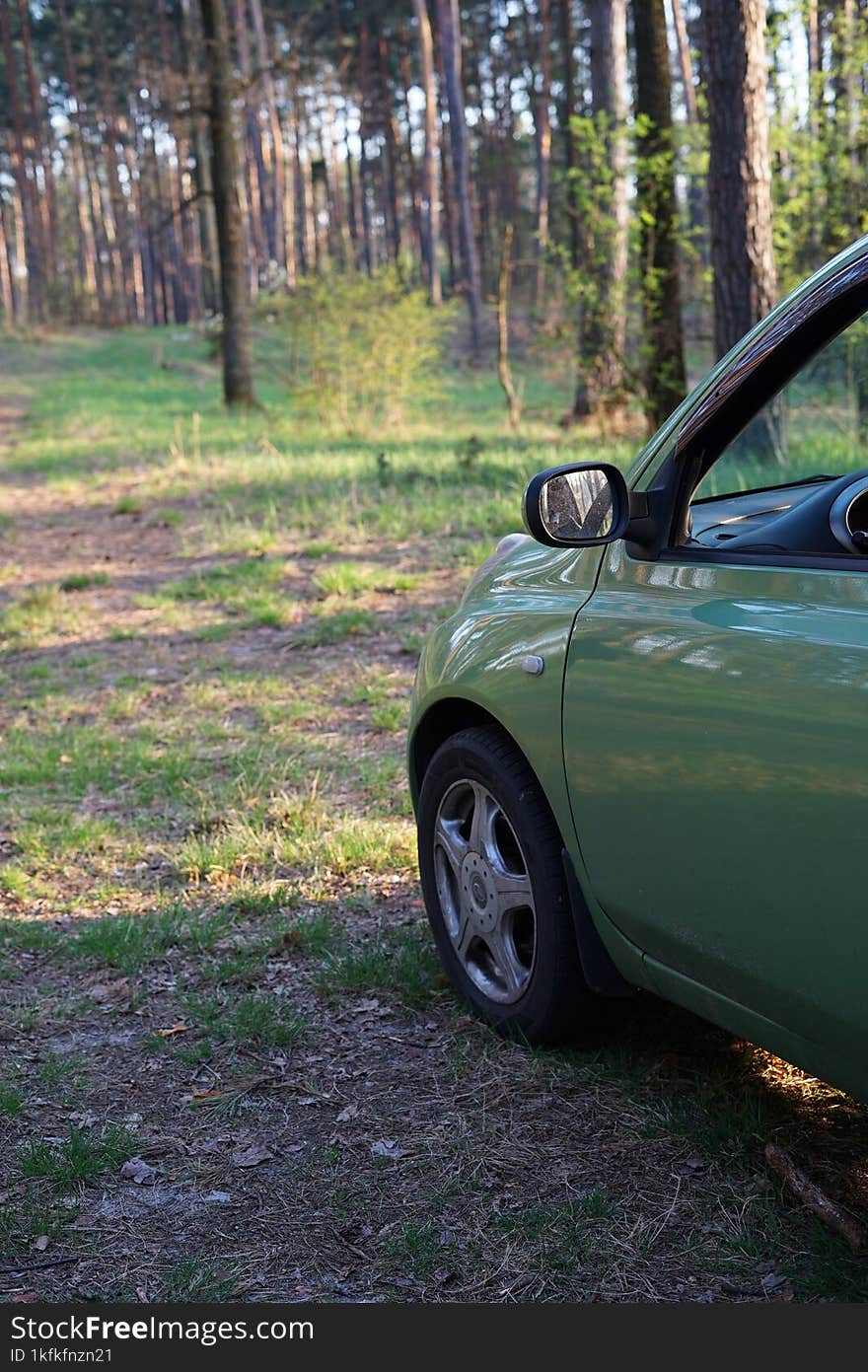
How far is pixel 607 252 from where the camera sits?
16.5 m

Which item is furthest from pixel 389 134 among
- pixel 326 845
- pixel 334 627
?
pixel 326 845

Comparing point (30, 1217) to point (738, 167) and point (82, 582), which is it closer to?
point (82, 582)

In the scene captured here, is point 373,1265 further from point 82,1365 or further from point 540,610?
point 540,610

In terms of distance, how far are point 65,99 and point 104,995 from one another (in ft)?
192

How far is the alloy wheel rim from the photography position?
11.1ft

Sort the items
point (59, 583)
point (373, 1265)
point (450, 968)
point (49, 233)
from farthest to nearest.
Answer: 1. point (49, 233)
2. point (59, 583)
3. point (450, 968)
4. point (373, 1265)

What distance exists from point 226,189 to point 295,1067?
67.9 ft

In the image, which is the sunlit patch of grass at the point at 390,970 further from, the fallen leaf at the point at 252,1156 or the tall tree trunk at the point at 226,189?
the tall tree trunk at the point at 226,189

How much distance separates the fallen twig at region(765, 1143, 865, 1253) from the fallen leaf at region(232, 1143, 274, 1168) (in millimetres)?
1161

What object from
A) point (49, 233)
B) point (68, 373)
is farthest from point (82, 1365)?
point (49, 233)

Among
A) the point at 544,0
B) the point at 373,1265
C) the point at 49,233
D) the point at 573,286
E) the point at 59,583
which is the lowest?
the point at 373,1265

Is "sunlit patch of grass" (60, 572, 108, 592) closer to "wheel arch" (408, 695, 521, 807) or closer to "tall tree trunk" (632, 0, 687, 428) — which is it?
"tall tree trunk" (632, 0, 687, 428)

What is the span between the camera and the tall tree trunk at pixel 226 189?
21.5 meters

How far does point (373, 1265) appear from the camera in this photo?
8.62ft
